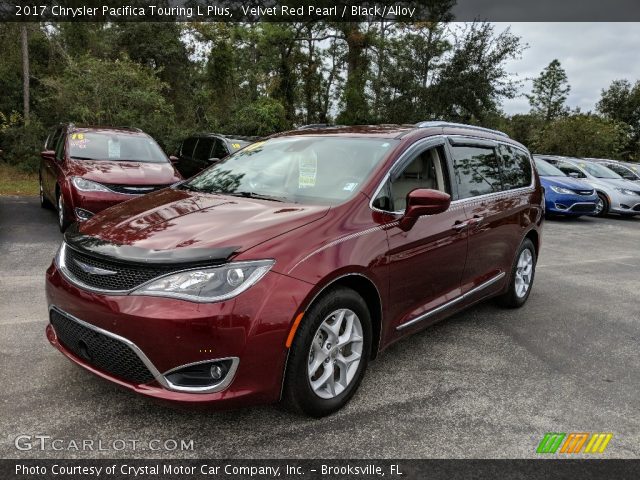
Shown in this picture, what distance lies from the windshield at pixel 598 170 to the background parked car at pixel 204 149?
10142mm

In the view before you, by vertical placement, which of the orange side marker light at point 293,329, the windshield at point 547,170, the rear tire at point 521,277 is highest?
the windshield at point 547,170

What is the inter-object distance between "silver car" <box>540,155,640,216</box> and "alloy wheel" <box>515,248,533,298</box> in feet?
32.9

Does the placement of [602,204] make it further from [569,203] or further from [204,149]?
[204,149]

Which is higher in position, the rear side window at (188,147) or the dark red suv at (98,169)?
the rear side window at (188,147)

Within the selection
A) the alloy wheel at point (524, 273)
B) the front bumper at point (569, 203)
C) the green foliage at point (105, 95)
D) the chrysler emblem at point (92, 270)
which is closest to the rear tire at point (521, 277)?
the alloy wheel at point (524, 273)

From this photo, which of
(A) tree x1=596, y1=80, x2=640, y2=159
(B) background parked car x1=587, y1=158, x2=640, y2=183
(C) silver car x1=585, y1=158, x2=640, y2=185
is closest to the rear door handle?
(C) silver car x1=585, y1=158, x2=640, y2=185

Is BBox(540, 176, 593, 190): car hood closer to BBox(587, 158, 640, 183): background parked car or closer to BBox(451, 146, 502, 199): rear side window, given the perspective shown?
BBox(587, 158, 640, 183): background parked car

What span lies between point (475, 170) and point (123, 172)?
5116mm

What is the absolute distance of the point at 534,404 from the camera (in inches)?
130

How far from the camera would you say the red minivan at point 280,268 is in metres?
2.53

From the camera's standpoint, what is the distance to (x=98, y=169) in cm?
742

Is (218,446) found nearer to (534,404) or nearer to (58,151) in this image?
(534,404)

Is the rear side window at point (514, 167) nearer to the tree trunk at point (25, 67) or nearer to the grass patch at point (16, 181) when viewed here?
the grass patch at point (16, 181)

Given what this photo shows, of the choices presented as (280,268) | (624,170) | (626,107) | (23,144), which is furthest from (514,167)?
(626,107)
